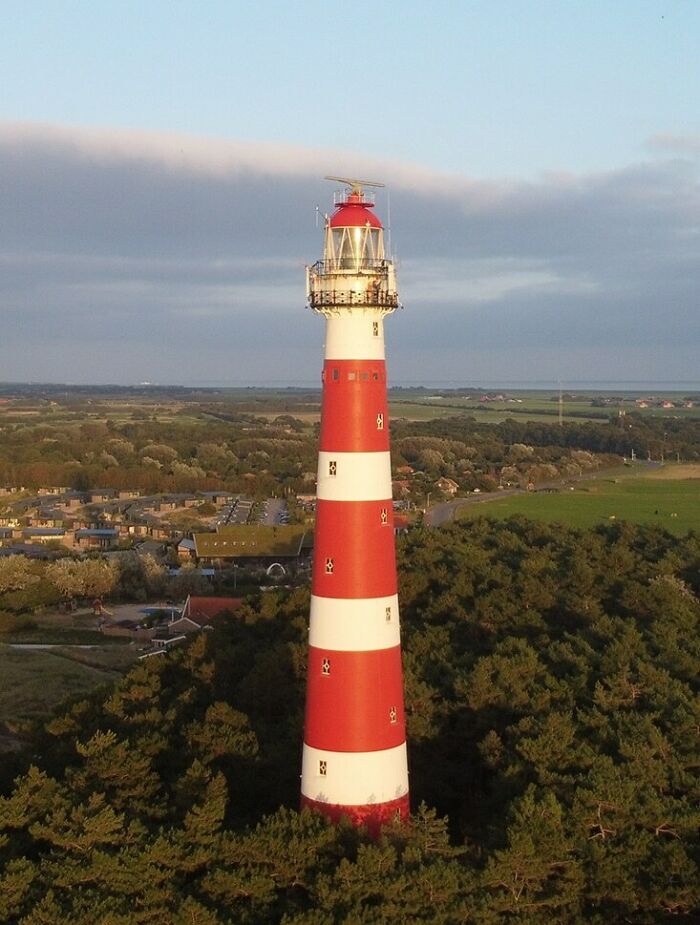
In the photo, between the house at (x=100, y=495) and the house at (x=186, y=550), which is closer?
the house at (x=186, y=550)

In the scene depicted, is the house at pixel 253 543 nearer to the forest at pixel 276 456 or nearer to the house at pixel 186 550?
the house at pixel 186 550

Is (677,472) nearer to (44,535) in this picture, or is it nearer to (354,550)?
(44,535)

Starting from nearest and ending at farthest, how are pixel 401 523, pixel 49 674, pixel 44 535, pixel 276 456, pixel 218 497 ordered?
pixel 49 674 < pixel 44 535 < pixel 401 523 < pixel 218 497 < pixel 276 456

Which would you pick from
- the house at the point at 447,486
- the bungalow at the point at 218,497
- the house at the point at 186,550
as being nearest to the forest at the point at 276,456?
the house at the point at 447,486

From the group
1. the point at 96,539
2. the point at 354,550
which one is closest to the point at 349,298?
the point at 354,550

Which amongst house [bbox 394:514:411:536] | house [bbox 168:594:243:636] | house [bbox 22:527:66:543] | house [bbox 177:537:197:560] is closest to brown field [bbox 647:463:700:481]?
house [bbox 394:514:411:536]

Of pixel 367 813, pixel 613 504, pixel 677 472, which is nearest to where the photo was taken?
pixel 367 813

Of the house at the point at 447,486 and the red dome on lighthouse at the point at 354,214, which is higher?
the red dome on lighthouse at the point at 354,214
